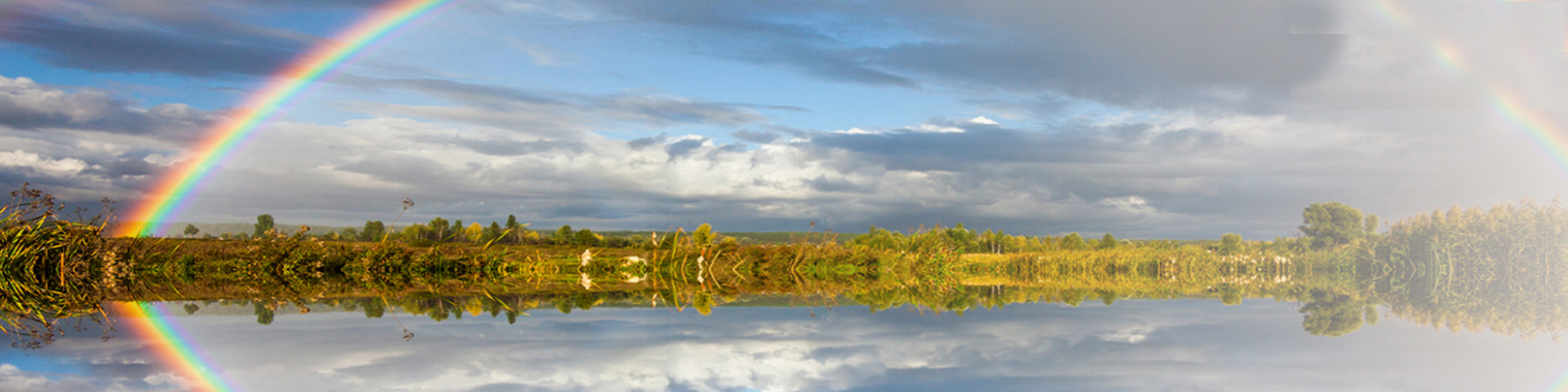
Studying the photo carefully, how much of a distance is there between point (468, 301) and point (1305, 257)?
48.3 m

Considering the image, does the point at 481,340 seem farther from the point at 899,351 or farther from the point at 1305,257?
the point at 1305,257

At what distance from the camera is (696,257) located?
2147 cm

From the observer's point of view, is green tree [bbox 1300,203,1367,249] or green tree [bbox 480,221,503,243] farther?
green tree [bbox 1300,203,1367,249]

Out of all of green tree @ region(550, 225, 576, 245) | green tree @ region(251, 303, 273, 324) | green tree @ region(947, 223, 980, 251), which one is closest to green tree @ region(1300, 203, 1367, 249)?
green tree @ region(947, 223, 980, 251)

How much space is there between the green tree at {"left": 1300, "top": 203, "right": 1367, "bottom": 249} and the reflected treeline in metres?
29.2

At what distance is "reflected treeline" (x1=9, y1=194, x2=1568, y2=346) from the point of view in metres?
10.5

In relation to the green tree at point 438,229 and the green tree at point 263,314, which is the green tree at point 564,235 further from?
the green tree at point 263,314

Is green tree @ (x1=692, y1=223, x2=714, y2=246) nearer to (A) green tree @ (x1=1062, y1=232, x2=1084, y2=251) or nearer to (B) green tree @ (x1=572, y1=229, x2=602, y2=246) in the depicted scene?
(B) green tree @ (x1=572, y1=229, x2=602, y2=246)

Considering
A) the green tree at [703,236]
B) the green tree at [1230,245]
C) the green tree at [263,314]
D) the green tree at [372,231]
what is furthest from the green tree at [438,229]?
the green tree at [1230,245]

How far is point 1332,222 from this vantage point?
69.2m

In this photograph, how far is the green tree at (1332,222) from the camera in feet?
225

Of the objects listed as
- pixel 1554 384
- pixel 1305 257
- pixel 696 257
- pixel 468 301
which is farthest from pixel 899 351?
pixel 1305 257

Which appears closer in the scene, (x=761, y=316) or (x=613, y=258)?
(x=761, y=316)

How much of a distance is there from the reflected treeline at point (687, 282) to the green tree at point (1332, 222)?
2919 centimetres
